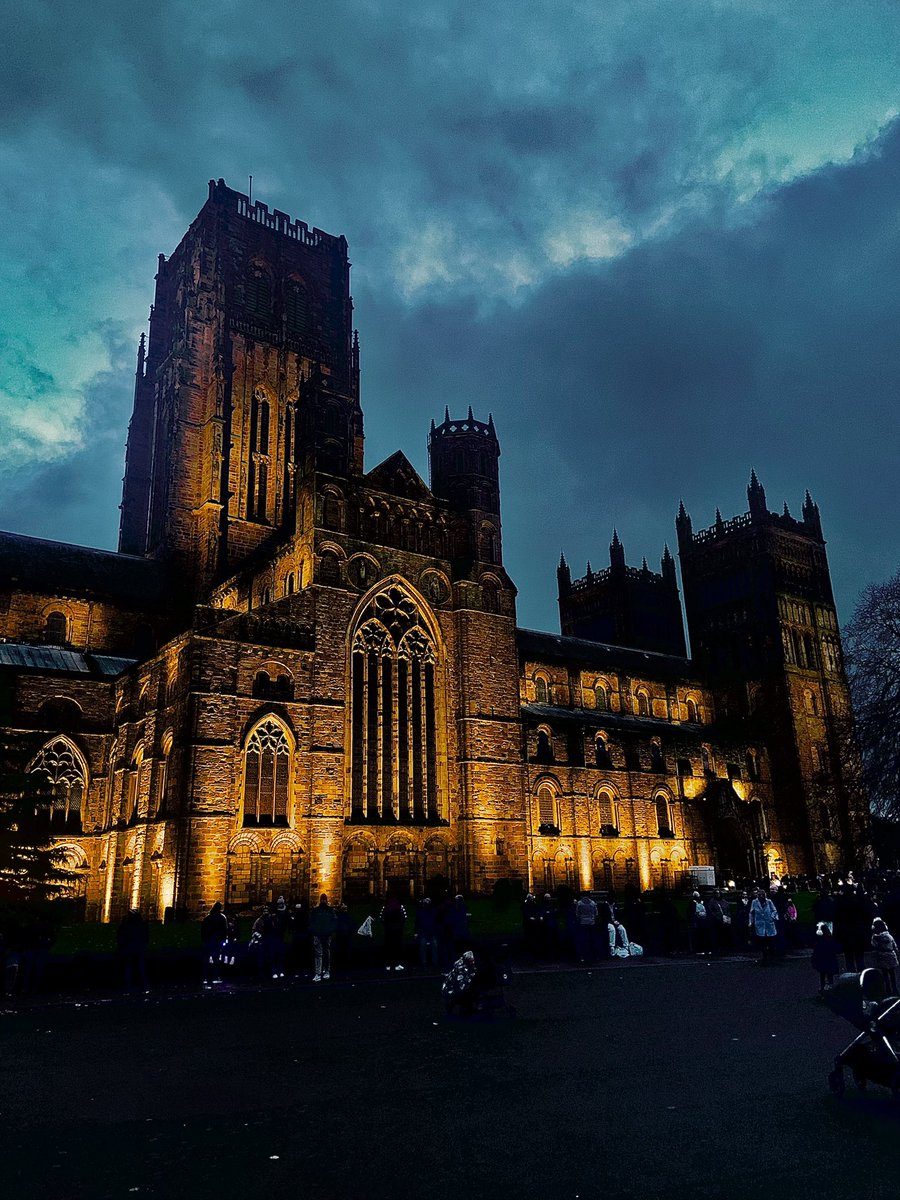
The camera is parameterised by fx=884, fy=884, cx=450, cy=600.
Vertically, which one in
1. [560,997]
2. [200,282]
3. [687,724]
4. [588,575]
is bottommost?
[560,997]

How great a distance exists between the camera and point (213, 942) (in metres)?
20.9

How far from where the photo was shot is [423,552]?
4522cm

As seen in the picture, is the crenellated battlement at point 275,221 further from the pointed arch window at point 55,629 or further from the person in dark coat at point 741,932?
the person in dark coat at point 741,932

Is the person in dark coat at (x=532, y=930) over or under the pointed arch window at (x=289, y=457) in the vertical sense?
under

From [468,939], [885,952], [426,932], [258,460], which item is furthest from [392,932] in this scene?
[258,460]

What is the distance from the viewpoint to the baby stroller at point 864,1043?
8219mm

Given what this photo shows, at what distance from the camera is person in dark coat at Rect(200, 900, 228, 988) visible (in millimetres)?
20578

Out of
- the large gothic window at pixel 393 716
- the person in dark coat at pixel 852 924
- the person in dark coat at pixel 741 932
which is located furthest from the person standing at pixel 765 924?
the large gothic window at pixel 393 716

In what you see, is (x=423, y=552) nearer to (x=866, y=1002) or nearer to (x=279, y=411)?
(x=279, y=411)

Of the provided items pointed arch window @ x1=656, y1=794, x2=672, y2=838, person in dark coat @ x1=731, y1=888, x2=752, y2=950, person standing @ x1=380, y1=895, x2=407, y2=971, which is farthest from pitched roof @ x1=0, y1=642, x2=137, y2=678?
pointed arch window @ x1=656, y1=794, x2=672, y2=838

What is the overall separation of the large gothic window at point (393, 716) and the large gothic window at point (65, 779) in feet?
40.6

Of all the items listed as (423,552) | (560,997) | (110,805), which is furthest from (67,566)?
(560,997)

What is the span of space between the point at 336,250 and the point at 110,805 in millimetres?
44447

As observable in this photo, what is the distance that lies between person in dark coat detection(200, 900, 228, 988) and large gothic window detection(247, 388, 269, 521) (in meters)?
36.6
